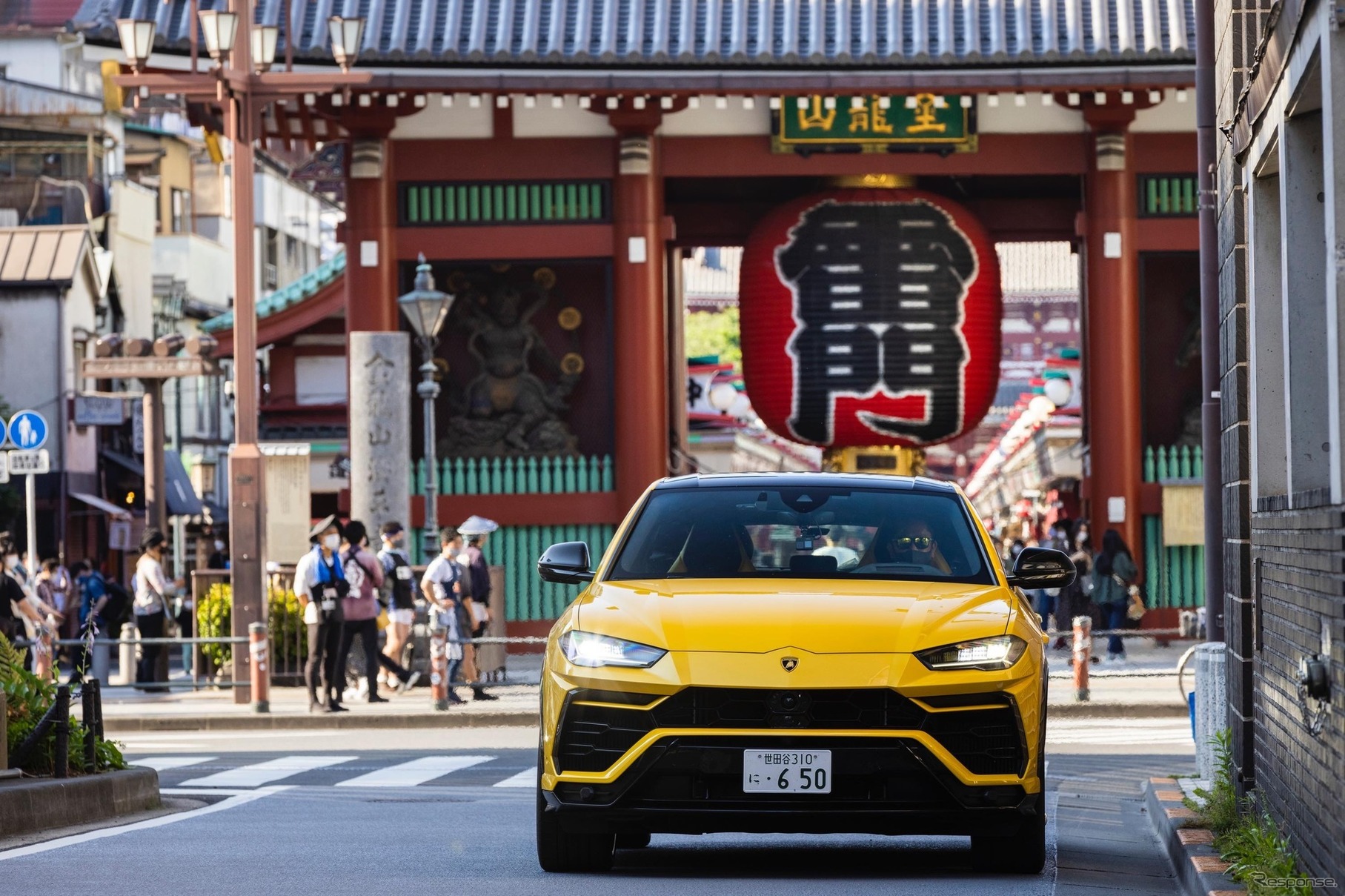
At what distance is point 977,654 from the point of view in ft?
30.6

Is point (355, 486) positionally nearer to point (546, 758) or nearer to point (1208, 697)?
point (1208, 697)

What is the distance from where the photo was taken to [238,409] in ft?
79.8

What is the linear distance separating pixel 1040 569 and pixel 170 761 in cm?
1018

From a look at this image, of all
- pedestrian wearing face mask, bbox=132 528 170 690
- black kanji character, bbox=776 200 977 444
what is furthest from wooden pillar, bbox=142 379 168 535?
black kanji character, bbox=776 200 977 444

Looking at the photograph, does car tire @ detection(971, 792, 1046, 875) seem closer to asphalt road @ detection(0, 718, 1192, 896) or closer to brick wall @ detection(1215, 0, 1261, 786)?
asphalt road @ detection(0, 718, 1192, 896)

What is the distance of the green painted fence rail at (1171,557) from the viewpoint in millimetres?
29609

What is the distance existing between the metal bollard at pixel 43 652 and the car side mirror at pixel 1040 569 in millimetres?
14757

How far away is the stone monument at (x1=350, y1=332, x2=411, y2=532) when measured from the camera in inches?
1037

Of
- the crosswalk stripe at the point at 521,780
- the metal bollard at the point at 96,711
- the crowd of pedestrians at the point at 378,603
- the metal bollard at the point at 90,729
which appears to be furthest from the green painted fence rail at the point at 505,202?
the metal bollard at the point at 90,729

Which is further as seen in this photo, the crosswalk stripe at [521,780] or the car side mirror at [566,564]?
the crosswalk stripe at [521,780]

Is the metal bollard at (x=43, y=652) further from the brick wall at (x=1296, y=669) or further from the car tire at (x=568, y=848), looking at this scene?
the brick wall at (x=1296, y=669)

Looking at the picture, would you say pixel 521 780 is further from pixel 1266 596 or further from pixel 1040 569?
pixel 1266 596

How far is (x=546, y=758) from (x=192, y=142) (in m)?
61.7

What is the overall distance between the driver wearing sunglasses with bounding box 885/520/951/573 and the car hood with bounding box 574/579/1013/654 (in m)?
0.40
